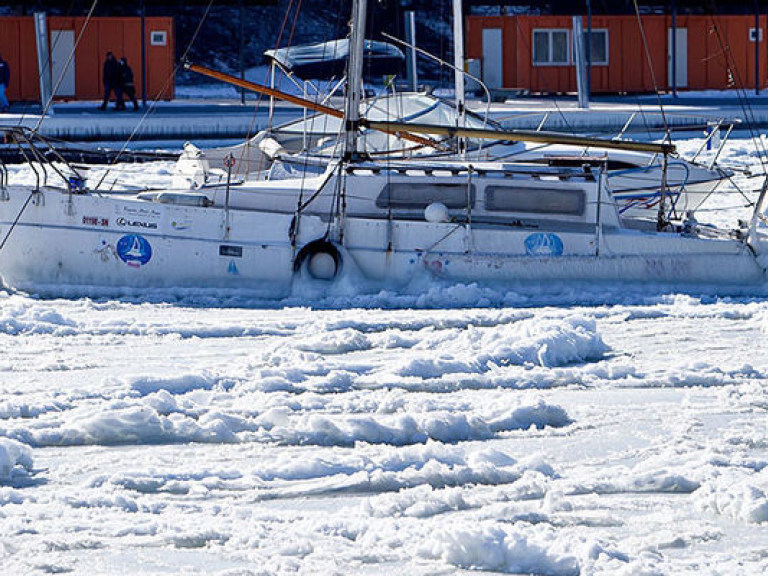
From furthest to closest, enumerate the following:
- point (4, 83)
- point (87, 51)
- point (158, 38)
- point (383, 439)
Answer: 1. point (158, 38)
2. point (87, 51)
3. point (4, 83)
4. point (383, 439)

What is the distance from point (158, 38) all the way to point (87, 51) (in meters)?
1.58

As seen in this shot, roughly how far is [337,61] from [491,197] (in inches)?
375

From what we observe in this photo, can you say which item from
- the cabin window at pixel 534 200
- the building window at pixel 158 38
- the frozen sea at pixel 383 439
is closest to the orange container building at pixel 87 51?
the building window at pixel 158 38

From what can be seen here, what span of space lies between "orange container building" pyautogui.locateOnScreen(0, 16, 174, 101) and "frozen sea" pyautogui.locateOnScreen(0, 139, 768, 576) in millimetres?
19494

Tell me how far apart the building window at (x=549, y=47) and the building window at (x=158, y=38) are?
8.60 m

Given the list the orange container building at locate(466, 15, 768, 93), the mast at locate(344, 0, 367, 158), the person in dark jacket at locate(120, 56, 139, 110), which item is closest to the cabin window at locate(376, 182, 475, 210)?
the mast at locate(344, 0, 367, 158)

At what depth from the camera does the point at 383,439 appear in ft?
28.4

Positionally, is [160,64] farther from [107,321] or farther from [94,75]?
[107,321]

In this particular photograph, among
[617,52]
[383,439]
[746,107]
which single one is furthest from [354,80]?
[617,52]

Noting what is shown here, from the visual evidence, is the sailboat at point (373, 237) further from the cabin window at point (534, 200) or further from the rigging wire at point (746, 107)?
the rigging wire at point (746, 107)

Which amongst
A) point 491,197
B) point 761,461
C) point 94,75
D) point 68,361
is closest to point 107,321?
point 68,361

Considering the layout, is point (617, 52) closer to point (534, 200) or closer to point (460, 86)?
point (460, 86)

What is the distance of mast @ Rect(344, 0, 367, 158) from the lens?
14.5 metres

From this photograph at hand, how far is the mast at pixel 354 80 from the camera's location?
47.6 feet
